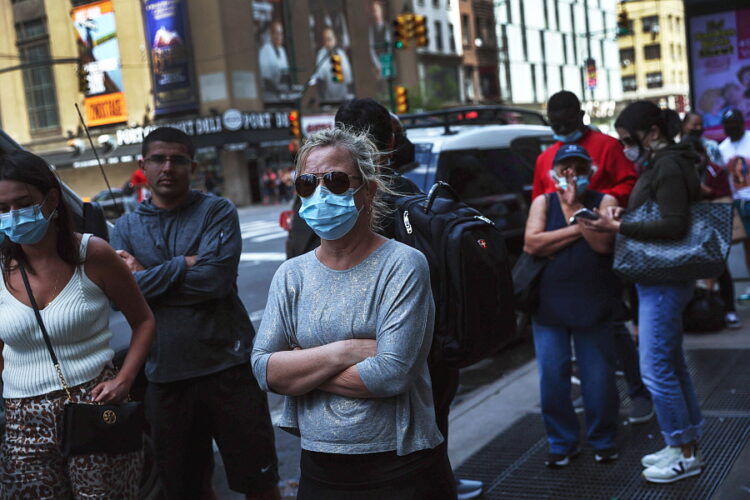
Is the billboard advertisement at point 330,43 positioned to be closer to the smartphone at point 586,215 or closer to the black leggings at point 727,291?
the black leggings at point 727,291

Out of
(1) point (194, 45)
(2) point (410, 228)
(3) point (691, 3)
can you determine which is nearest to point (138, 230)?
(2) point (410, 228)

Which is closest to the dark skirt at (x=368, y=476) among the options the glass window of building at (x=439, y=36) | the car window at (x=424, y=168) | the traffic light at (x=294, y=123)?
the car window at (x=424, y=168)

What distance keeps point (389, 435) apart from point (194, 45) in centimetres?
4298

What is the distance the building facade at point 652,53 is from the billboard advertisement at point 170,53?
5755 centimetres

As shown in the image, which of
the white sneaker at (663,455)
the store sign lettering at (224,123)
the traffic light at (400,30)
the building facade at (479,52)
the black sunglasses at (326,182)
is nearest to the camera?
the black sunglasses at (326,182)

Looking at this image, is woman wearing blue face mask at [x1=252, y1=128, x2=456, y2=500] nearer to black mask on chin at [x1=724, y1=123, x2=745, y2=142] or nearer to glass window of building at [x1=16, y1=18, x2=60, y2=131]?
black mask on chin at [x1=724, y1=123, x2=745, y2=142]

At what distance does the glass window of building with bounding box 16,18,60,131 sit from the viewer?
40.3 meters

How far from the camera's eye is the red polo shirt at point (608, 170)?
573 centimetres

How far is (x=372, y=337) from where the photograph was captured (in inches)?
100

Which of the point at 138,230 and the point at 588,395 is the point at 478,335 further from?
the point at 588,395

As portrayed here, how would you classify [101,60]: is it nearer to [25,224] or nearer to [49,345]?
[25,224]

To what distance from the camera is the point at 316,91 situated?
47.6 metres

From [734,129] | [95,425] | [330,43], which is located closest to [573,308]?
[95,425]

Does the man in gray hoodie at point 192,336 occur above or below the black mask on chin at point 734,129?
below
